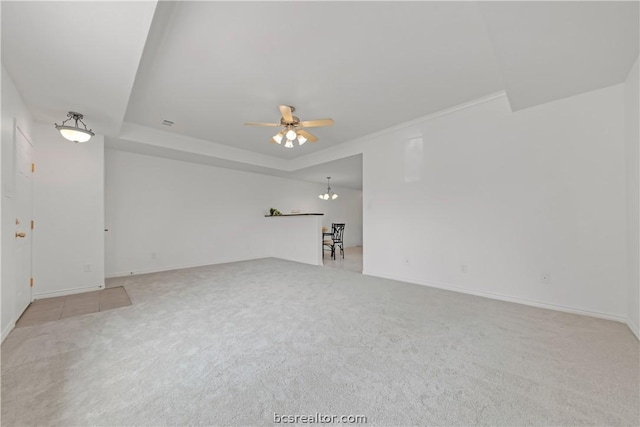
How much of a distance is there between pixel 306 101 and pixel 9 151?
3.05m

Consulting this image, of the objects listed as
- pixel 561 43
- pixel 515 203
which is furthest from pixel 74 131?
pixel 515 203

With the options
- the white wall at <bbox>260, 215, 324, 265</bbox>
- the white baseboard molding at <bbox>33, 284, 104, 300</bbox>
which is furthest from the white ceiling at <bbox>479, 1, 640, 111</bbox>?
the white baseboard molding at <bbox>33, 284, 104, 300</bbox>

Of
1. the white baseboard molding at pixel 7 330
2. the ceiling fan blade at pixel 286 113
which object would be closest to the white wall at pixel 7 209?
the white baseboard molding at pixel 7 330

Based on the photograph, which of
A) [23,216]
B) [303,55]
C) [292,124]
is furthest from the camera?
[292,124]

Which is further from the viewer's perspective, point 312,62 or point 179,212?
point 179,212

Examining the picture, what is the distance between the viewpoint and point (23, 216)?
2.92 meters

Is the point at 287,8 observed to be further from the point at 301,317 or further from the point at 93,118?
the point at 93,118

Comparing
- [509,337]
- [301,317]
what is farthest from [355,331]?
[509,337]

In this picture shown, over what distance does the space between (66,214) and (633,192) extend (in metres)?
6.70

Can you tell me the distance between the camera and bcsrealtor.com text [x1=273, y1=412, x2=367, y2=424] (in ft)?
4.25

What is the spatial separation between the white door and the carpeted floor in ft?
2.53

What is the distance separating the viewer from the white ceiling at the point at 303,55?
1767 millimetres

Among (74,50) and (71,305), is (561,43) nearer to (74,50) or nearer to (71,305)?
(74,50)

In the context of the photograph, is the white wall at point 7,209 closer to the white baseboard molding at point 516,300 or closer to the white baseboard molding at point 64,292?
the white baseboard molding at point 64,292
